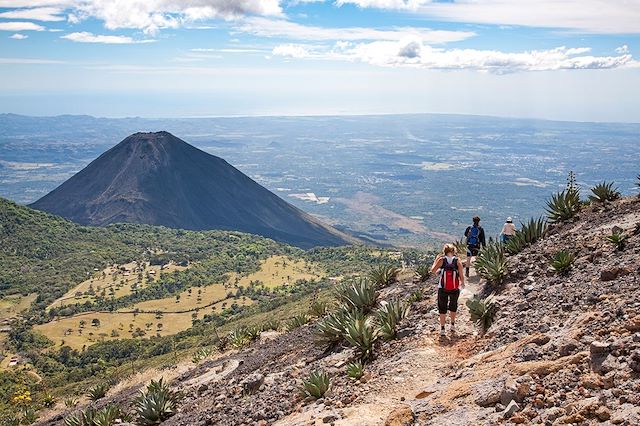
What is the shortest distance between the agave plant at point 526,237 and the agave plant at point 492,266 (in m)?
1.00

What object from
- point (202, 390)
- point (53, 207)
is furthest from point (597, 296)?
point (53, 207)

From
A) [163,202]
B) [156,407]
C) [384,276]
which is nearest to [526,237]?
[384,276]

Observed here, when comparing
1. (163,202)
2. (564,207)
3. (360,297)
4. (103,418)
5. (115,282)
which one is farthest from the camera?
(163,202)

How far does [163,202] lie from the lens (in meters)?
180

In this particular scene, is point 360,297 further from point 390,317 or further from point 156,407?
point 156,407

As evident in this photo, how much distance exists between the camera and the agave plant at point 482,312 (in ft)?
29.6

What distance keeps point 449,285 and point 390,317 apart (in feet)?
4.58

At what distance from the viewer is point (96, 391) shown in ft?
Answer: 52.0

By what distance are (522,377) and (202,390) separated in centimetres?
764

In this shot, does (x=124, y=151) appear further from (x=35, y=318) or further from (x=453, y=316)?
(x=453, y=316)

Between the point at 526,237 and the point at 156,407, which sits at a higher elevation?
the point at 526,237

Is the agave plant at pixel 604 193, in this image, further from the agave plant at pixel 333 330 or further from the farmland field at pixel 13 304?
the farmland field at pixel 13 304

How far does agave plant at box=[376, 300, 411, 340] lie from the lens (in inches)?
376

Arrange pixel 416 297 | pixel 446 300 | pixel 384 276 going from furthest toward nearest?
1. pixel 384 276
2. pixel 416 297
3. pixel 446 300
